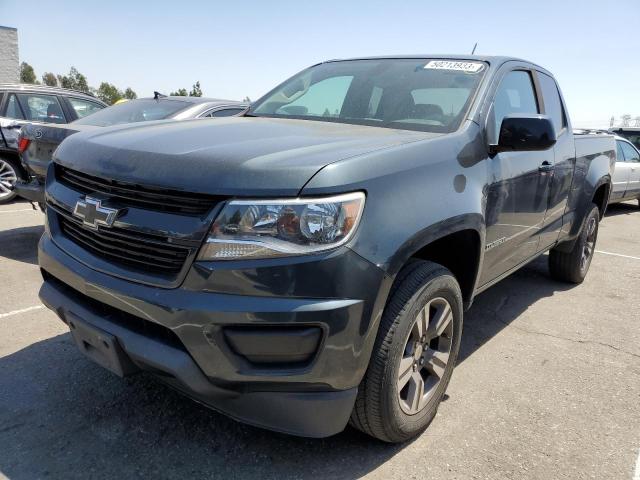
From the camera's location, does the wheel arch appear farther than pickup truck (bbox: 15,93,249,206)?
No

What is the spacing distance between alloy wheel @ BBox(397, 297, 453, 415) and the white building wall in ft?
93.3

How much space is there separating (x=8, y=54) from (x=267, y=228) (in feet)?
96.1

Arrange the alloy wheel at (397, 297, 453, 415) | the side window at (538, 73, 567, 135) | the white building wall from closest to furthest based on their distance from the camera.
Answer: the alloy wheel at (397, 297, 453, 415), the side window at (538, 73, 567, 135), the white building wall

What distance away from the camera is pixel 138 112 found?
5926mm

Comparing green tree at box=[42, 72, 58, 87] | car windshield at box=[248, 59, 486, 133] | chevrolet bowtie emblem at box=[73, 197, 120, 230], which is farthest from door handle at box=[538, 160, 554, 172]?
green tree at box=[42, 72, 58, 87]

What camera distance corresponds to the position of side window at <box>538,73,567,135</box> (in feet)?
13.0

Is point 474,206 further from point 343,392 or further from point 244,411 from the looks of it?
point 244,411

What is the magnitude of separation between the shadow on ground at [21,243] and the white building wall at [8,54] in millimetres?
23276

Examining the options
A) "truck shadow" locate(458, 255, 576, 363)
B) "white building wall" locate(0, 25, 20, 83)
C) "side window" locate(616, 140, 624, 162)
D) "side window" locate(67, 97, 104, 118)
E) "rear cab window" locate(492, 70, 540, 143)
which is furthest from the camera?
"white building wall" locate(0, 25, 20, 83)

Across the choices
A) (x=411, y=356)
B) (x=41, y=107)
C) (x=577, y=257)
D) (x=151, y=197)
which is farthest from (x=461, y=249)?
(x=41, y=107)

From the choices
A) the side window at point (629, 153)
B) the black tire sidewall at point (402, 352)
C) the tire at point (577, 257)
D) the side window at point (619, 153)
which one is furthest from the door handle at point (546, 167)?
the side window at point (629, 153)

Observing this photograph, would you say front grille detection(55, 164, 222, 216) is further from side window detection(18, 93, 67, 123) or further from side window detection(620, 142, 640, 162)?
side window detection(620, 142, 640, 162)

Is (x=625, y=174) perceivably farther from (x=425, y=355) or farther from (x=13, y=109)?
(x=13, y=109)

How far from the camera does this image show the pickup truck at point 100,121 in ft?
16.3
